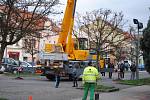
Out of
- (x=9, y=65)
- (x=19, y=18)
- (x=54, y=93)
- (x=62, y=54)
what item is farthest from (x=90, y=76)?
(x=9, y=65)

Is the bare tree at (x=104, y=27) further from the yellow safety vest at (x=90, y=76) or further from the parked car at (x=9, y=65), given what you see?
the yellow safety vest at (x=90, y=76)

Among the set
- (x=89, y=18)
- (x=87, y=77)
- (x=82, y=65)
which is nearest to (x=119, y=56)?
(x=89, y=18)

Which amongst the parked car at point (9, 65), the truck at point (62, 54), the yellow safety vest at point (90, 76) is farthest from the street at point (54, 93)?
the parked car at point (9, 65)

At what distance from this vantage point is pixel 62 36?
3659cm

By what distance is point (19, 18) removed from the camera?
16.8m

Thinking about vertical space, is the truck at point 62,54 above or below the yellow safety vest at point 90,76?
above

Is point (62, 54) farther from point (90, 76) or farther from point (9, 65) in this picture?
point (90, 76)

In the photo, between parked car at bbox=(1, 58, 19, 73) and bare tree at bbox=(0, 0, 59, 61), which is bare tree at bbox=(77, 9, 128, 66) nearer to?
parked car at bbox=(1, 58, 19, 73)

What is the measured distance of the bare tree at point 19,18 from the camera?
16.0 meters

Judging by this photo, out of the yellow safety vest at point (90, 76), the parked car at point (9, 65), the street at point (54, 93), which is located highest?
the parked car at point (9, 65)

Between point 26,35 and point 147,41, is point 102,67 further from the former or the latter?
point 26,35

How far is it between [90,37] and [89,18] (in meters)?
7.08

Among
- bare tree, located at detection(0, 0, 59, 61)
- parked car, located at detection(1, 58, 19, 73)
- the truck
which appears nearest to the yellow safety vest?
bare tree, located at detection(0, 0, 59, 61)

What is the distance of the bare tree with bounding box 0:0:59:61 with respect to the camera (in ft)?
52.5
